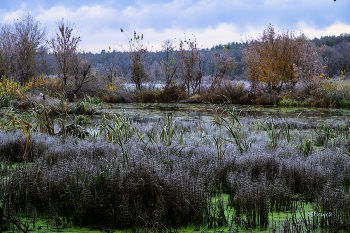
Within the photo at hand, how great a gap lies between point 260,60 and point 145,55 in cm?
769

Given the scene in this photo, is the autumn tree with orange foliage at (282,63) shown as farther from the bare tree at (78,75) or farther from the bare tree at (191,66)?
the bare tree at (78,75)

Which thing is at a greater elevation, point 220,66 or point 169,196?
point 220,66

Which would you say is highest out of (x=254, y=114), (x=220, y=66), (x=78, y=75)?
(x=220, y=66)

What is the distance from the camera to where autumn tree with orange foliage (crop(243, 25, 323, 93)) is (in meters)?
16.5

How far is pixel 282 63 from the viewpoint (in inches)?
677

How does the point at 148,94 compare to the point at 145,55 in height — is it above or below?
below

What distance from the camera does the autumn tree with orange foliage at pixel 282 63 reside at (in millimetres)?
16531

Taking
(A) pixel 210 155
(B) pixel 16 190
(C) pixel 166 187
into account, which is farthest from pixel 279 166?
(B) pixel 16 190

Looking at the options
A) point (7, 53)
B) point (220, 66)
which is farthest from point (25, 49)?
point (220, 66)

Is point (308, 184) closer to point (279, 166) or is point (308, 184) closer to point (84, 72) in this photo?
point (279, 166)

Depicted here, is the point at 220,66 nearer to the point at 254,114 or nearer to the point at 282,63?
the point at 282,63

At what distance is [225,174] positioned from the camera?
3.70 m

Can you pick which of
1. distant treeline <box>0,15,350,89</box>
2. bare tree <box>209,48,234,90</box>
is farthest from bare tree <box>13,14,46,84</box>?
bare tree <box>209,48,234,90</box>

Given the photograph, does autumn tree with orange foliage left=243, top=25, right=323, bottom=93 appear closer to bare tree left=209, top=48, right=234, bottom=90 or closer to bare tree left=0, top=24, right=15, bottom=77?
bare tree left=209, top=48, right=234, bottom=90
